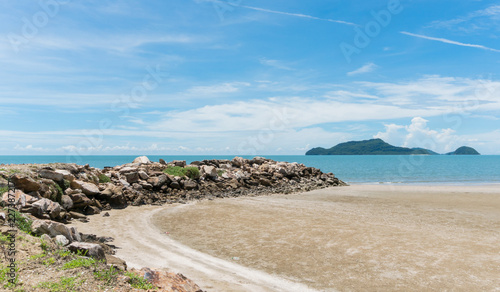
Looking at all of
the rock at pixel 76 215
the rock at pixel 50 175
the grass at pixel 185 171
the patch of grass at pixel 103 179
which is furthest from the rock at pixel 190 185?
the rock at pixel 76 215

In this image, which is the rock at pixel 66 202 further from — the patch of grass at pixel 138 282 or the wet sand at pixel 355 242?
the patch of grass at pixel 138 282

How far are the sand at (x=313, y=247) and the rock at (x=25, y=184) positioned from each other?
2338 millimetres

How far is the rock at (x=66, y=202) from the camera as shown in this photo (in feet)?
51.0

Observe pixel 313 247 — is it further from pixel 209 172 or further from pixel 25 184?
pixel 209 172

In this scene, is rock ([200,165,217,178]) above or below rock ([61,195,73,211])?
above

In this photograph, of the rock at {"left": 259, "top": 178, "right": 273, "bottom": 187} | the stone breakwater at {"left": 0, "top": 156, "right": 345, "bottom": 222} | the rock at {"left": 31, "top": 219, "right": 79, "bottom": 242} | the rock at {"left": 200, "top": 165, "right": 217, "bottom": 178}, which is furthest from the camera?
the rock at {"left": 259, "top": 178, "right": 273, "bottom": 187}

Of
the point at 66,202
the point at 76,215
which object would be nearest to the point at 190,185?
the point at 66,202

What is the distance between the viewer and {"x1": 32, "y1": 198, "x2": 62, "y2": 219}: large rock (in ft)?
38.8

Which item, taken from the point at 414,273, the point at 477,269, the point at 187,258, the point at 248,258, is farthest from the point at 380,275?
the point at 187,258

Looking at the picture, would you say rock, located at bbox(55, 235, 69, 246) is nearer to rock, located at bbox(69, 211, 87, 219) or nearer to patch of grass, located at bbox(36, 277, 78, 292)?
patch of grass, located at bbox(36, 277, 78, 292)

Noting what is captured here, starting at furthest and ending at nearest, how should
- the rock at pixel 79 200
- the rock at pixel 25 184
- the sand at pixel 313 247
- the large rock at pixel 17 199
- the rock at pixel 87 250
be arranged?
the rock at pixel 79 200, the rock at pixel 25 184, the large rock at pixel 17 199, the sand at pixel 313 247, the rock at pixel 87 250

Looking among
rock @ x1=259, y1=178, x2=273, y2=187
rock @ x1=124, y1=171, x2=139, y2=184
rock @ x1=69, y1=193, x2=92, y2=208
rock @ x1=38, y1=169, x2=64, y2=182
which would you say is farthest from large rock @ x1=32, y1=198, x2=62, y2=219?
rock @ x1=259, y1=178, x2=273, y2=187

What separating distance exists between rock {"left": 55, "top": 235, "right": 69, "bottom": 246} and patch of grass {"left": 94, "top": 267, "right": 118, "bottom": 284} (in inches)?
89.6

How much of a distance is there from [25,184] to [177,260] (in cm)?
808
